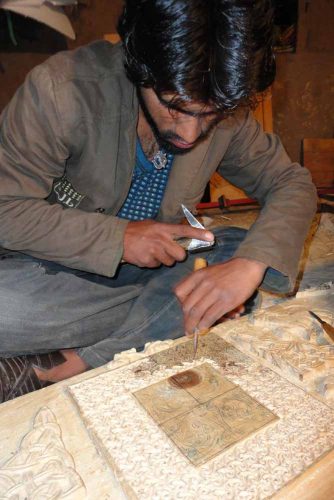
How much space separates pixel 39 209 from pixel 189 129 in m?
0.51

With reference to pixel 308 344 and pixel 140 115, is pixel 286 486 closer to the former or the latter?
pixel 308 344

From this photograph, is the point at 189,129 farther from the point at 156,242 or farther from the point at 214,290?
the point at 214,290

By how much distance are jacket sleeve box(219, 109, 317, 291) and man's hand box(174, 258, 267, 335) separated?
71 millimetres

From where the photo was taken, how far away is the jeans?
4.29ft

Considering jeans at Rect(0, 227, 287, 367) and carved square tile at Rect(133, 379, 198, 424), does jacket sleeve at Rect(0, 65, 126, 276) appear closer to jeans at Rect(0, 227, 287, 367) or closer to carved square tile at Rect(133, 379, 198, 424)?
jeans at Rect(0, 227, 287, 367)

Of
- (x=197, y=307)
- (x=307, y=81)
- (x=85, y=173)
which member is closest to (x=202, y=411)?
(x=197, y=307)

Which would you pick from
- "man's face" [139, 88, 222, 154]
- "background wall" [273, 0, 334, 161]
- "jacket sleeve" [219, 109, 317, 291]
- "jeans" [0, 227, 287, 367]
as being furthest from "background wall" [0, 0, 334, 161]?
"man's face" [139, 88, 222, 154]

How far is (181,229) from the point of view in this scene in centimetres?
119

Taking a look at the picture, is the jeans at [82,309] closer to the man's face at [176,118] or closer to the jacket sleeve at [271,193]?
the jacket sleeve at [271,193]

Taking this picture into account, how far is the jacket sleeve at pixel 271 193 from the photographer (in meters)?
1.29

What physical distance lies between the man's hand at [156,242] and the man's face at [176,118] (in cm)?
26

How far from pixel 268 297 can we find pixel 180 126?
3.62ft

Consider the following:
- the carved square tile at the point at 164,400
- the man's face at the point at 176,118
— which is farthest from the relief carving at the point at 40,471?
the man's face at the point at 176,118

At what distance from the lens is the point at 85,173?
1.37 meters
